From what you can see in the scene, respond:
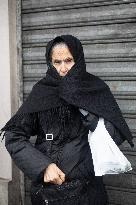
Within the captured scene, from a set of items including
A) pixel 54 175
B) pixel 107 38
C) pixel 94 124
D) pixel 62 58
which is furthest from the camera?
pixel 107 38

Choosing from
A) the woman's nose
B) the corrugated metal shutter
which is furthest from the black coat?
the corrugated metal shutter

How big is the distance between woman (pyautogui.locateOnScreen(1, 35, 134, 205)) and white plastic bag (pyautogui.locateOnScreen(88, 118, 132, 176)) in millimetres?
86

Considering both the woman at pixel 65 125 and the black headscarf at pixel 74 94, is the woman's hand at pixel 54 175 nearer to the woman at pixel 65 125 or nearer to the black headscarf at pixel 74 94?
the woman at pixel 65 125

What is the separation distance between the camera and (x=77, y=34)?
4344 mm

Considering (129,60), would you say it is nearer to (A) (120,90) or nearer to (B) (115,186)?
(A) (120,90)

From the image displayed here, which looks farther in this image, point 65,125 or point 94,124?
point 65,125

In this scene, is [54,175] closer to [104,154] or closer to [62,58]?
[104,154]

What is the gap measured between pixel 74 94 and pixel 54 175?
69 centimetres

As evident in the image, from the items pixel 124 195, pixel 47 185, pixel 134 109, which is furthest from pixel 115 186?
pixel 47 185

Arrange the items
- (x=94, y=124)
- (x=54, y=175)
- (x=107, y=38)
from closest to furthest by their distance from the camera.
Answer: (x=54, y=175) < (x=94, y=124) < (x=107, y=38)

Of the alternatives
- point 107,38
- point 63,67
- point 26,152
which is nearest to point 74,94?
point 63,67

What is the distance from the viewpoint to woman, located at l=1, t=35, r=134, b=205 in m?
2.98

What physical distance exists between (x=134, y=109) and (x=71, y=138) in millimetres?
1329

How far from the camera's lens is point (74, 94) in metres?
2.97
